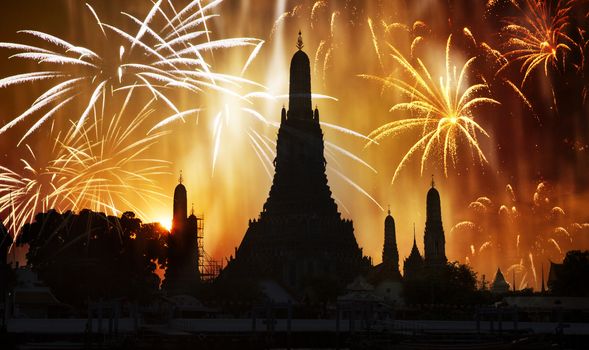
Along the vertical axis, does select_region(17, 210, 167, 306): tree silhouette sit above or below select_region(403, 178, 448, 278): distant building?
below

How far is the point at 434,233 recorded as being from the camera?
156m

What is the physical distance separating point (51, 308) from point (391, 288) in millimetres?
52681

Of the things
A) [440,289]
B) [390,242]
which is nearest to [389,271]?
[390,242]

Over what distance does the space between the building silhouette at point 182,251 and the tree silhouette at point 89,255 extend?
421 inches

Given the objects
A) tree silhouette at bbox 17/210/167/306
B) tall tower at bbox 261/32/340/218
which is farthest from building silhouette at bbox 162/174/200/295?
tall tower at bbox 261/32/340/218

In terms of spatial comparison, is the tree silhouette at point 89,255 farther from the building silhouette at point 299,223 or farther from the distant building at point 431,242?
the distant building at point 431,242

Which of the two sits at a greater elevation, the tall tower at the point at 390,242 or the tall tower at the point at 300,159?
the tall tower at the point at 300,159

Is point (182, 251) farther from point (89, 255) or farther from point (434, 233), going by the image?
point (434, 233)

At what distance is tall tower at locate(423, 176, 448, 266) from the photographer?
154 metres

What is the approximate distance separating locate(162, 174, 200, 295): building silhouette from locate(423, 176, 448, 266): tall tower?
3870cm

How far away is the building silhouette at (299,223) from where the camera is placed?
134 metres

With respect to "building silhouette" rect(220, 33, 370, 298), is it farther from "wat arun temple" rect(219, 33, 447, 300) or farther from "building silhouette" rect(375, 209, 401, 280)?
"building silhouette" rect(375, 209, 401, 280)

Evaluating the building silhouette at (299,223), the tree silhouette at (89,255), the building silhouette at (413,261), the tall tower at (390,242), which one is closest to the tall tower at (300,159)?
the building silhouette at (299,223)

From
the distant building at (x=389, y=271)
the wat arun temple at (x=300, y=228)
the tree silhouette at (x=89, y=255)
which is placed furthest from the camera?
the wat arun temple at (x=300, y=228)
